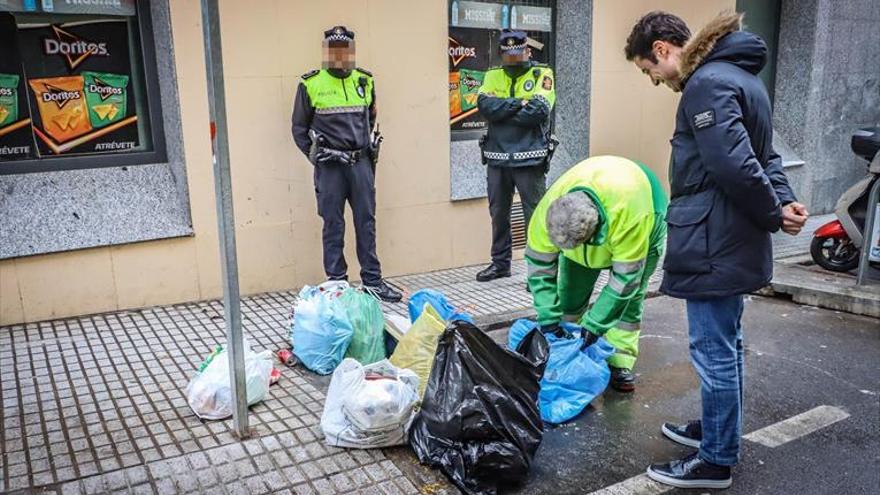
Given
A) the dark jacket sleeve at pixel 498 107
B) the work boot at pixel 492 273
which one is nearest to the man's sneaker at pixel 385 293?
the work boot at pixel 492 273

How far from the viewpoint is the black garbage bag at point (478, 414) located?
308 cm

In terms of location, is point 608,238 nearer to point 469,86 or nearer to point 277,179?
point 277,179

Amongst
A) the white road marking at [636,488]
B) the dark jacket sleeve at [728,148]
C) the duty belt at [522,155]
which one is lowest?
the white road marking at [636,488]

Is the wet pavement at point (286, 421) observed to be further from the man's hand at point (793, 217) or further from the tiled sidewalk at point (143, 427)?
the man's hand at point (793, 217)

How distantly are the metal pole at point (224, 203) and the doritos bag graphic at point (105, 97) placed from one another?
262cm

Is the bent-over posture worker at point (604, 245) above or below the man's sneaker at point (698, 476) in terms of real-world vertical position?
above

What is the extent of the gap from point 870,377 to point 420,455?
2.89 metres

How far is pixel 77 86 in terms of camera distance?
528 centimetres

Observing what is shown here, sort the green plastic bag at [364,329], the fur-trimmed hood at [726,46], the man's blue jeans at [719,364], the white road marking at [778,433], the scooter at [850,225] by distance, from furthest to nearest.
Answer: the scooter at [850,225] → the green plastic bag at [364,329] → the white road marking at [778,433] → the man's blue jeans at [719,364] → the fur-trimmed hood at [726,46]

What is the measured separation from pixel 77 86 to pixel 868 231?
5984mm

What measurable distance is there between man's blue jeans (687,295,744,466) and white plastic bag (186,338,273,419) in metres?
2.07

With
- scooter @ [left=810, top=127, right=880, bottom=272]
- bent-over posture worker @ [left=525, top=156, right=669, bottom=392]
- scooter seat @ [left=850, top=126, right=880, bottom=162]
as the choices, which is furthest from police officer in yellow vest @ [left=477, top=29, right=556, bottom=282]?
scooter seat @ [left=850, top=126, right=880, bottom=162]

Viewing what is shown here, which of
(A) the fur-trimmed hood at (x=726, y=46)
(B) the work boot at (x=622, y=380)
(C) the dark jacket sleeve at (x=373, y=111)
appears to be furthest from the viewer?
(C) the dark jacket sleeve at (x=373, y=111)

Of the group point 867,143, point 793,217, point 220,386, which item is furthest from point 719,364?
point 867,143
